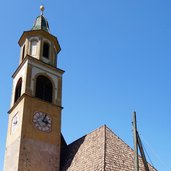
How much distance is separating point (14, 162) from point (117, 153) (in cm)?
654

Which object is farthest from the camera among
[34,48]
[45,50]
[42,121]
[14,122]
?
[45,50]

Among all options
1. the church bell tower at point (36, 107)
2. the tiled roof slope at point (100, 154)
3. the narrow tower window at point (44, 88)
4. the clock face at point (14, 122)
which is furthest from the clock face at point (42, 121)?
the tiled roof slope at point (100, 154)

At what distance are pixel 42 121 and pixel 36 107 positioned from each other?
1.04m

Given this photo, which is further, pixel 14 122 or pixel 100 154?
pixel 14 122

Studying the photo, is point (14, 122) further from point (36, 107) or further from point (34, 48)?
point (34, 48)

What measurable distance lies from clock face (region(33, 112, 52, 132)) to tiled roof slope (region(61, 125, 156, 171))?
214 centimetres

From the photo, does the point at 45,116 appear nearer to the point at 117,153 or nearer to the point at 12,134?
the point at 12,134

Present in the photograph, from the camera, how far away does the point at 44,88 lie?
25.6 m

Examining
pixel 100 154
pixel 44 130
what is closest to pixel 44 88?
pixel 44 130

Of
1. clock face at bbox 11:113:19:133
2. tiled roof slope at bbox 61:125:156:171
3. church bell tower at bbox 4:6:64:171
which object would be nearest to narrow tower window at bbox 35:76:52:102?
church bell tower at bbox 4:6:64:171

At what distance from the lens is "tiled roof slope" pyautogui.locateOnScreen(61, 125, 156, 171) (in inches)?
728

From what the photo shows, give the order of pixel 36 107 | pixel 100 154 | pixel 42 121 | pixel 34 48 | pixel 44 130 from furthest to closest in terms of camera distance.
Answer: pixel 34 48 → pixel 36 107 → pixel 42 121 → pixel 44 130 → pixel 100 154

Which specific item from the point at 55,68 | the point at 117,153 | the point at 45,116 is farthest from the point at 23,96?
the point at 117,153

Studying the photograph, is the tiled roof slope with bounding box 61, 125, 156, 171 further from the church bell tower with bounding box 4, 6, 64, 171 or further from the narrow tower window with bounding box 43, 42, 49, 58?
the narrow tower window with bounding box 43, 42, 49, 58
